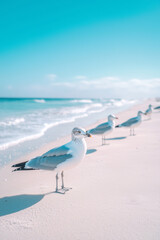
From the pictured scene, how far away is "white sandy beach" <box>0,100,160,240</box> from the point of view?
2738 millimetres

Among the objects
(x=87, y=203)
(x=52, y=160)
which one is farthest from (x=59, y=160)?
(x=87, y=203)

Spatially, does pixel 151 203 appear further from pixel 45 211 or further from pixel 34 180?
pixel 34 180

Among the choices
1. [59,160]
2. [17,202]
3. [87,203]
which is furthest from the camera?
[59,160]

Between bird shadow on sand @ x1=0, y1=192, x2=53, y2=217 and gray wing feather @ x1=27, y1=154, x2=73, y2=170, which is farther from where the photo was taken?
gray wing feather @ x1=27, y1=154, x2=73, y2=170

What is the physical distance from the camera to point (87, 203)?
11.4 feet

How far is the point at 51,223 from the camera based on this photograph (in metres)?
2.96

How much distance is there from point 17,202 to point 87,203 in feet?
4.12

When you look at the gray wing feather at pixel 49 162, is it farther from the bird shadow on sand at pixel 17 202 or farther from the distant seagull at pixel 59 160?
the bird shadow on sand at pixel 17 202

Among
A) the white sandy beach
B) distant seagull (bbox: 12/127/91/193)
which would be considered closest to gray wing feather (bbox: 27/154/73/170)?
distant seagull (bbox: 12/127/91/193)

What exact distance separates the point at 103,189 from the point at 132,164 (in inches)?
65.1

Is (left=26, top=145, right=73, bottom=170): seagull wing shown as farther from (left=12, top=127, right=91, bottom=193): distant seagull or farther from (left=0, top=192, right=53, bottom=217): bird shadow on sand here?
(left=0, top=192, right=53, bottom=217): bird shadow on sand

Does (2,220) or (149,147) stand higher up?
(149,147)

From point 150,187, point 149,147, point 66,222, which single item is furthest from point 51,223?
point 149,147

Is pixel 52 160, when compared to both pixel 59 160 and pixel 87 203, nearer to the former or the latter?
pixel 59 160
